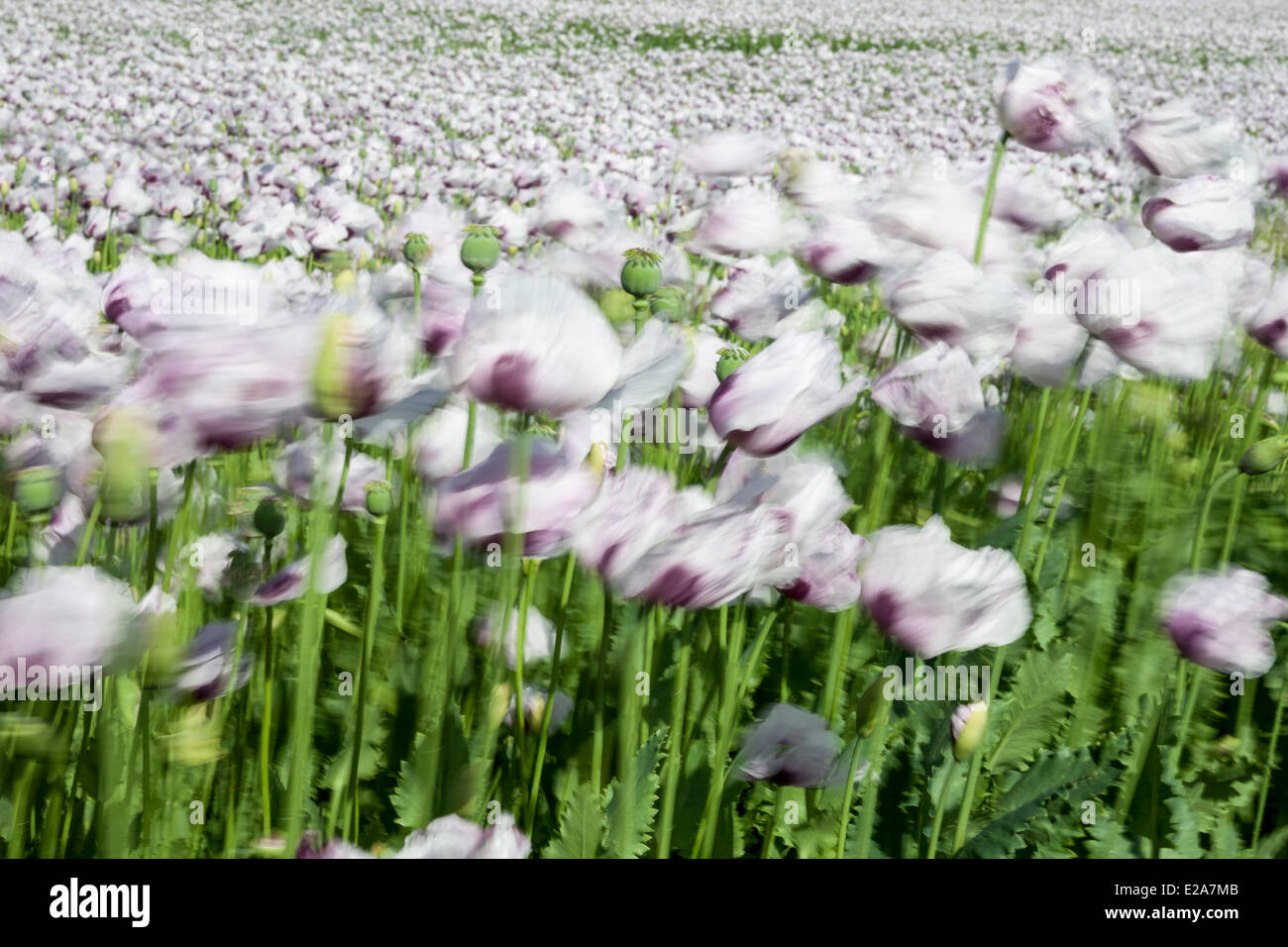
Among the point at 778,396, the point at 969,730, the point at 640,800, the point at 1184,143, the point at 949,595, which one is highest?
the point at 1184,143

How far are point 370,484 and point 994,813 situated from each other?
62cm

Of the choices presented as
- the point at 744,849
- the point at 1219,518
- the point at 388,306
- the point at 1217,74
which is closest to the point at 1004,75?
the point at 388,306

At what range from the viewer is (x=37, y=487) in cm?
74

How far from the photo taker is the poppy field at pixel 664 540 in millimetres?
600

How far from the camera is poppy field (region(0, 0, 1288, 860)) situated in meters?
0.60

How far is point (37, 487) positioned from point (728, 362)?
0.49 meters

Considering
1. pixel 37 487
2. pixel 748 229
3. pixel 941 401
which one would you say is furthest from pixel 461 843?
pixel 748 229

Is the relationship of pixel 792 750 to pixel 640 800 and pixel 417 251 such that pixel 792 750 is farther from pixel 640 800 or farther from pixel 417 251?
pixel 417 251

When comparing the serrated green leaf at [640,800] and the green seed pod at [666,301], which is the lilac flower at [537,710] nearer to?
the serrated green leaf at [640,800]

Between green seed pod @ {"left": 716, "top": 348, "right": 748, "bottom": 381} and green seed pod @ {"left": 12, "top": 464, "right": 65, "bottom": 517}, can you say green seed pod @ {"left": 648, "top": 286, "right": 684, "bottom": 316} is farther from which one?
green seed pod @ {"left": 12, "top": 464, "right": 65, "bottom": 517}

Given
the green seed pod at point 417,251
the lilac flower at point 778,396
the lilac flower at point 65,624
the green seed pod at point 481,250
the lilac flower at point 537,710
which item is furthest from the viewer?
the green seed pod at point 417,251

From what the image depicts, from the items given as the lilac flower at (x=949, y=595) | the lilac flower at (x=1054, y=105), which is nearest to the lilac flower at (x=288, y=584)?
the lilac flower at (x=949, y=595)

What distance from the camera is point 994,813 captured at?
1.00 metres
